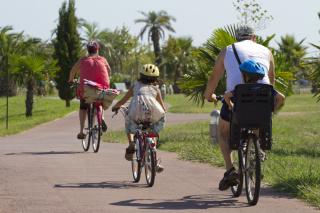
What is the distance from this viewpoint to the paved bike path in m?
8.05

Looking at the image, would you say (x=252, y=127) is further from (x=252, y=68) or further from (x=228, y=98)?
(x=252, y=68)

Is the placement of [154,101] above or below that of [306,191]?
above

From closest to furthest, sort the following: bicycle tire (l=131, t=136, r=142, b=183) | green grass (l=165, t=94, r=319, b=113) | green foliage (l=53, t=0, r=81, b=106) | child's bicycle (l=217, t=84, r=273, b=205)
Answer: child's bicycle (l=217, t=84, r=273, b=205)
bicycle tire (l=131, t=136, r=142, b=183)
green grass (l=165, t=94, r=319, b=113)
green foliage (l=53, t=0, r=81, b=106)

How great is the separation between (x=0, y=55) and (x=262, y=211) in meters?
40.0

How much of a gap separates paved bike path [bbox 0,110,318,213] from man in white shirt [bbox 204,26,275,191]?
1.00ft

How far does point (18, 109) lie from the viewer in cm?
4719

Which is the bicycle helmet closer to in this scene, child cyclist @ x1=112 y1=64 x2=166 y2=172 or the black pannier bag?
child cyclist @ x1=112 y1=64 x2=166 y2=172

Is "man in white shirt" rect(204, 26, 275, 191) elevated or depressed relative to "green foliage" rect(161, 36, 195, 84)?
depressed

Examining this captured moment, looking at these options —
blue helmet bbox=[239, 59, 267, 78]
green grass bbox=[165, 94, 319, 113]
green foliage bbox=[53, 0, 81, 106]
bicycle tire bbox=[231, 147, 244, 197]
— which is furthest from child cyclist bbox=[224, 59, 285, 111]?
green foliage bbox=[53, 0, 81, 106]

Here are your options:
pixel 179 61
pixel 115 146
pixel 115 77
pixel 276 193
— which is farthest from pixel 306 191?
pixel 179 61

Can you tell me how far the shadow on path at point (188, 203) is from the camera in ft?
26.7

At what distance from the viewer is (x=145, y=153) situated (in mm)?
9977

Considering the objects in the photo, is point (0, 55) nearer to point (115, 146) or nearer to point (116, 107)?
point (115, 146)

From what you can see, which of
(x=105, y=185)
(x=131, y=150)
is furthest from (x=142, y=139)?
(x=105, y=185)
